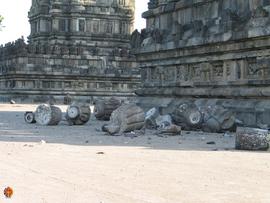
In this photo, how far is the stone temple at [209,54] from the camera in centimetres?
1397

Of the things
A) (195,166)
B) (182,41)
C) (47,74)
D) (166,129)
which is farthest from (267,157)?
(47,74)

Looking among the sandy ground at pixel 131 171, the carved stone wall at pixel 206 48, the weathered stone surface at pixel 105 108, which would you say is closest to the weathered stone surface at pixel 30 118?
the weathered stone surface at pixel 105 108

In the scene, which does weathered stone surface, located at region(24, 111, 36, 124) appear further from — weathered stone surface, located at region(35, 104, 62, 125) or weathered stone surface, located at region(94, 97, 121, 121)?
weathered stone surface, located at region(94, 97, 121, 121)

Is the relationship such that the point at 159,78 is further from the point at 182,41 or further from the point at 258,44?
the point at 258,44

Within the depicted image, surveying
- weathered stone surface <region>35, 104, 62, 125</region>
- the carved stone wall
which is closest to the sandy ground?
the carved stone wall

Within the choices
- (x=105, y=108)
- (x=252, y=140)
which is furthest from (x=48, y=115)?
(x=252, y=140)

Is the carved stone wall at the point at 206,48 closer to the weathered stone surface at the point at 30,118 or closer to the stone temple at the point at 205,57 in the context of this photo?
the stone temple at the point at 205,57

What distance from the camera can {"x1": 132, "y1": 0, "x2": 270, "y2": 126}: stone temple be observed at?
45.8 ft

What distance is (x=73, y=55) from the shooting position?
3581 cm

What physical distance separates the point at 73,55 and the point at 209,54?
20.8 metres

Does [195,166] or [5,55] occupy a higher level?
[5,55]

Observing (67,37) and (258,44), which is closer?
(258,44)

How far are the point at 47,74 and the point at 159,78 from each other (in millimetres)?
16984

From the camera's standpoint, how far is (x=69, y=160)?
8.35 meters
